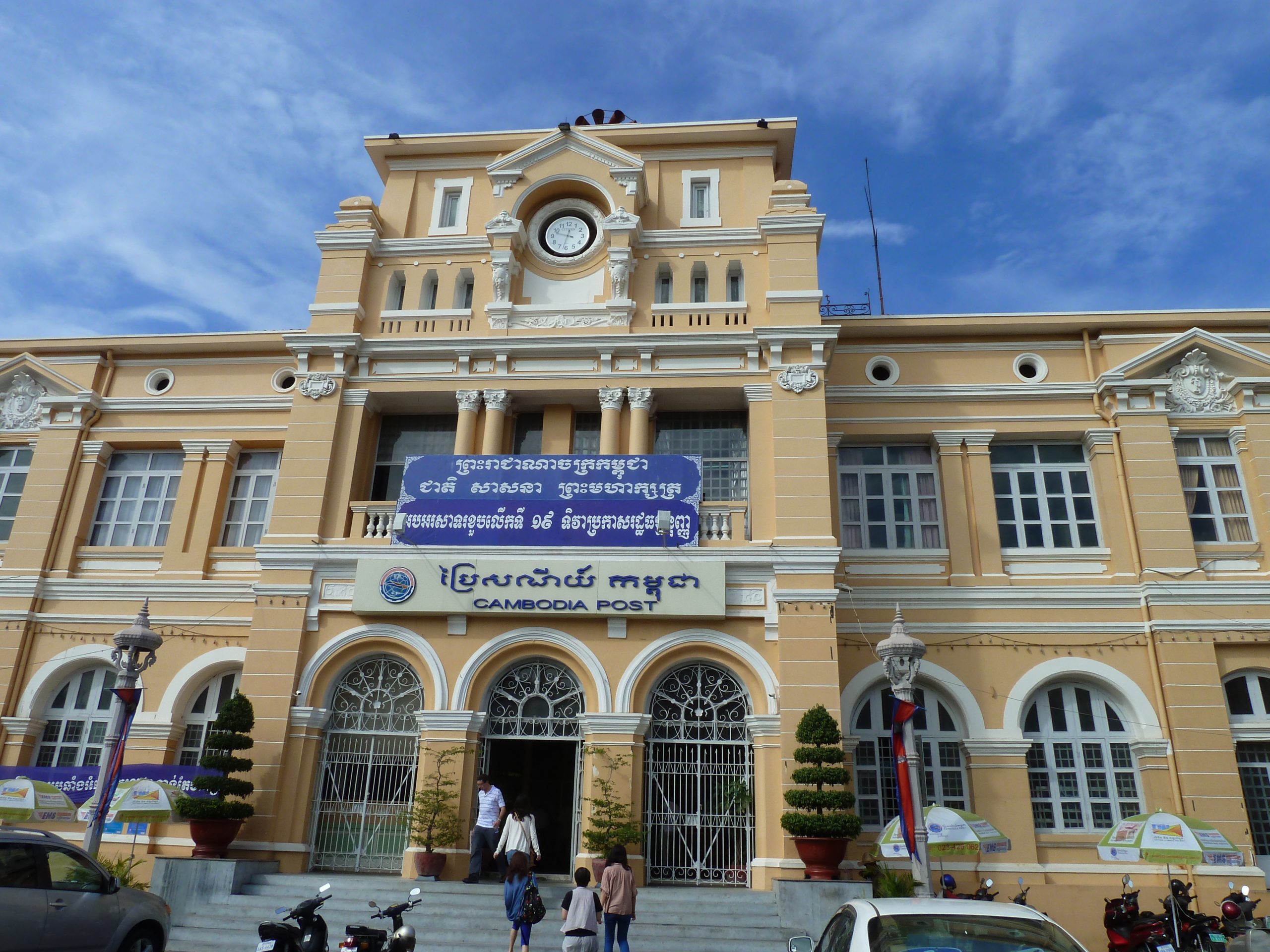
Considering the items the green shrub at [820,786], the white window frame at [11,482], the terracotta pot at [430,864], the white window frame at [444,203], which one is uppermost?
the white window frame at [444,203]

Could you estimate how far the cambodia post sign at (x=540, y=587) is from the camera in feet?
46.9

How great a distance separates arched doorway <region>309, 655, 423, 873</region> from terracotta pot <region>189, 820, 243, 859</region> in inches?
51.2

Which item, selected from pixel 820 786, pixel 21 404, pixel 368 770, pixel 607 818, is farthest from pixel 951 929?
pixel 21 404

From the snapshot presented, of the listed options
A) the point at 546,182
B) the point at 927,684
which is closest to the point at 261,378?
the point at 546,182

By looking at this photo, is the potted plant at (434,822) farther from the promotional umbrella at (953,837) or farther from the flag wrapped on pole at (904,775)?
the flag wrapped on pole at (904,775)

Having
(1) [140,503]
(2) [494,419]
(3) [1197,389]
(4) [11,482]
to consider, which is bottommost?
(1) [140,503]

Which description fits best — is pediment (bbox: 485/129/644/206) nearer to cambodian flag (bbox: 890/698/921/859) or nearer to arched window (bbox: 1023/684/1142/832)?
cambodian flag (bbox: 890/698/921/859)

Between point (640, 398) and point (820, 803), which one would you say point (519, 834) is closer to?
point (820, 803)

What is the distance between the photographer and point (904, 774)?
1080 cm

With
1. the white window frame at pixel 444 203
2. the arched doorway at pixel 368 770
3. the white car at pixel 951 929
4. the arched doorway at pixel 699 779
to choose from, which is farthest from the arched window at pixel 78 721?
the white car at pixel 951 929

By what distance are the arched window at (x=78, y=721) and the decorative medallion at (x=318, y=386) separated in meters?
6.25

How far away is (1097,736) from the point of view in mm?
15008

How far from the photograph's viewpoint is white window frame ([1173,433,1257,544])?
51.9ft

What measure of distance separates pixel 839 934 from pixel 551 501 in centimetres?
982
